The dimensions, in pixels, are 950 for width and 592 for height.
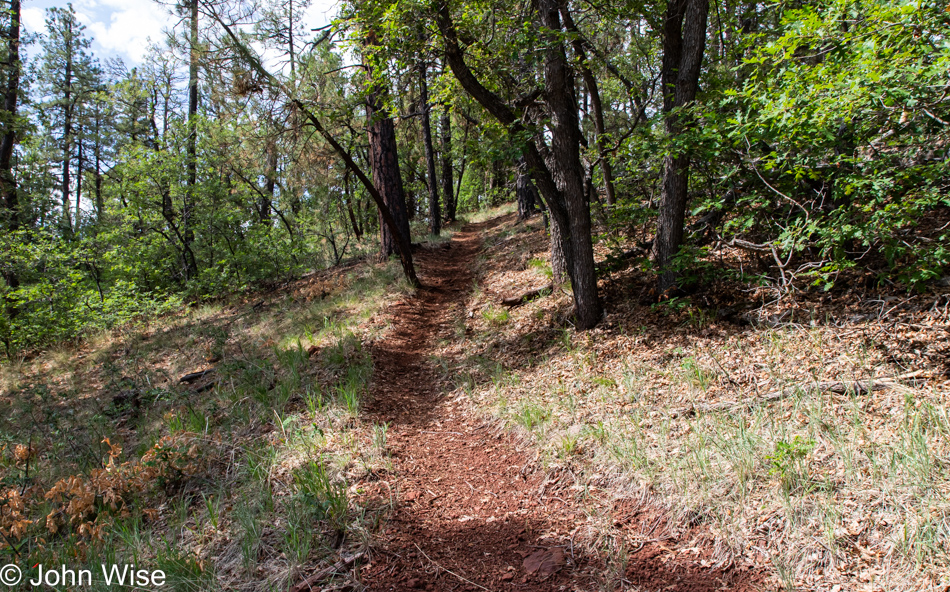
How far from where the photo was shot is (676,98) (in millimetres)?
4988

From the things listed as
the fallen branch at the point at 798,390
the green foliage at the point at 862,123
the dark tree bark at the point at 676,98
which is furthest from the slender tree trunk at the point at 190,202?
the fallen branch at the point at 798,390

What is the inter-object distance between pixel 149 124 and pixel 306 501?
83.6ft

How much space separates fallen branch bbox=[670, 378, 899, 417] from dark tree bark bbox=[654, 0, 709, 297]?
5.62 ft

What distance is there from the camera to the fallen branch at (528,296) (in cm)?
709

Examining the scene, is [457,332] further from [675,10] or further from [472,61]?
[675,10]

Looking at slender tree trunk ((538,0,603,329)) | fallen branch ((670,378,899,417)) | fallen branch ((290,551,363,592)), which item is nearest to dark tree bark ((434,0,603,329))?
slender tree trunk ((538,0,603,329))

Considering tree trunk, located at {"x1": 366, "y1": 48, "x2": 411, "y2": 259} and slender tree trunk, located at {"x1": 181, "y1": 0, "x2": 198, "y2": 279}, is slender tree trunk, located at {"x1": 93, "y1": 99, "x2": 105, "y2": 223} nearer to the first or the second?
slender tree trunk, located at {"x1": 181, "y1": 0, "x2": 198, "y2": 279}

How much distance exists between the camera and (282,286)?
11.9 meters

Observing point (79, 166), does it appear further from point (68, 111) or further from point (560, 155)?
point (560, 155)

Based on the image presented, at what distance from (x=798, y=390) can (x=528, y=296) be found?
4.18 metres

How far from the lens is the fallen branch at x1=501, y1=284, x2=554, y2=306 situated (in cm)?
709

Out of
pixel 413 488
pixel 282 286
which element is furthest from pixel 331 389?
pixel 282 286

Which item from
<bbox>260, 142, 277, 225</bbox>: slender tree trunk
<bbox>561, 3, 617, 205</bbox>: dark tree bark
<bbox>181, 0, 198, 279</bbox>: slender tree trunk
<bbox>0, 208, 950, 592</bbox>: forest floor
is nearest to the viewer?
<bbox>0, 208, 950, 592</bbox>: forest floor

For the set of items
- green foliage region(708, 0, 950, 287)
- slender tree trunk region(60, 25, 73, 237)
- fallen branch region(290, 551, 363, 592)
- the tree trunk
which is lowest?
fallen branch region(290, 551, 363, 592)
